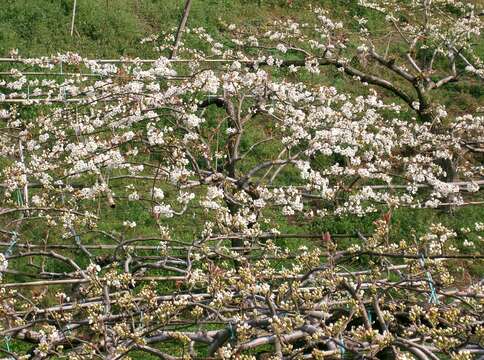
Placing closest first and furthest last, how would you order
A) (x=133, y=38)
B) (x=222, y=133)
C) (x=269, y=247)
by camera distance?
1. (x=269, y=247)
2. (x=222, y=133)
3. (x=133, y=38)

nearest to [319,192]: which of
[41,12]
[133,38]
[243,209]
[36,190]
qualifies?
[243,209]

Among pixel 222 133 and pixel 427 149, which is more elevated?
pixel 427 149

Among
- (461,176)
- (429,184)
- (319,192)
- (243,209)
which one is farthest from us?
(461,176)

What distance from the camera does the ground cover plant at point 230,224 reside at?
386 cm

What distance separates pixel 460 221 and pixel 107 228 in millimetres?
4164

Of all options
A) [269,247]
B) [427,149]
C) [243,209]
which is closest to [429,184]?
[427,149]

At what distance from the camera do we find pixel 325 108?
7352 mm

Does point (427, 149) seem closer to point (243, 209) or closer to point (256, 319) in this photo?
point (243, 209)

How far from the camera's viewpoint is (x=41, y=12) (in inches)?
465

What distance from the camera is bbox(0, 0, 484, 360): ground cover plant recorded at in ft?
12.6

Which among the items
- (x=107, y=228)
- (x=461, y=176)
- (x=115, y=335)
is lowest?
(x=107, y=228)

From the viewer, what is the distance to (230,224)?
5266 millimetres

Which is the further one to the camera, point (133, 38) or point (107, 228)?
point (133, 38)

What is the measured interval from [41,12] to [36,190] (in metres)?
4.73
